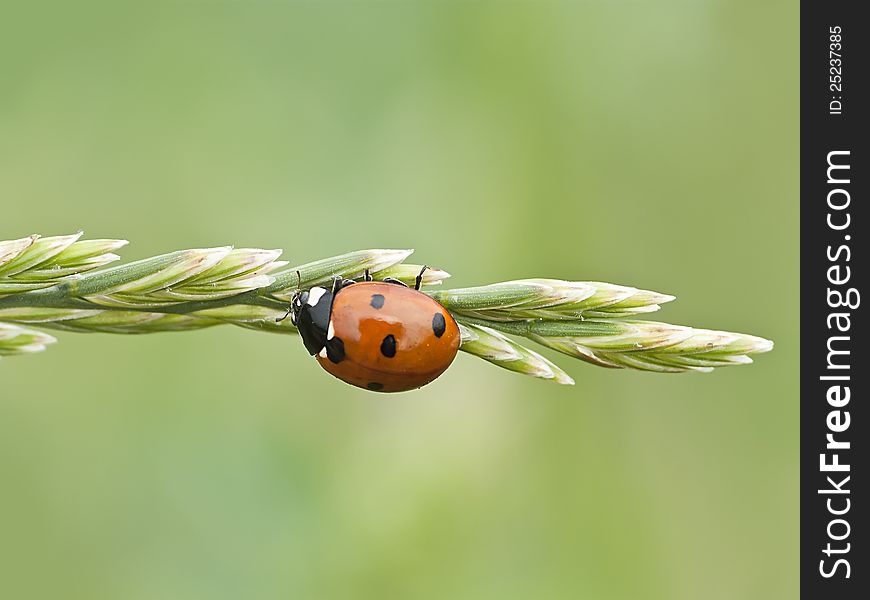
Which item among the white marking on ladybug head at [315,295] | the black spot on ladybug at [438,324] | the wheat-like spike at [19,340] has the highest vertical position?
the white marking on ladybug head at [315,295]

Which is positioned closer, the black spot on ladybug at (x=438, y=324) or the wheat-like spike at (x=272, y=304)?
the wheat-like spike at (x=272, y=304)

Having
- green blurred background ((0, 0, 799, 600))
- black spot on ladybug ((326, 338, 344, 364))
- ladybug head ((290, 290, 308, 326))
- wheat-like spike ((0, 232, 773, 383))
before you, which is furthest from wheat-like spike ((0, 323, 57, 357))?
green blurred background ((0, 0, 799, 600))

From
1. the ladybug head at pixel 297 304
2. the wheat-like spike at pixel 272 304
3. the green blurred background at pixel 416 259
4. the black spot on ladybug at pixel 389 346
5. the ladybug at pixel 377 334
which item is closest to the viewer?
the wheat-like spike at pixel 272 304

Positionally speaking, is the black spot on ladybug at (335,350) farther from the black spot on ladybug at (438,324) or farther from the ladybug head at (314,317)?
the black spot on ladybug at (438,324)

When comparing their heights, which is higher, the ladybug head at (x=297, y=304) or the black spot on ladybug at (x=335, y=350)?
the ladybug head at (x=297, y=304)

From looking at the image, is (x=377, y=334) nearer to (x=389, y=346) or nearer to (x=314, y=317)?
(x=389, y=346)

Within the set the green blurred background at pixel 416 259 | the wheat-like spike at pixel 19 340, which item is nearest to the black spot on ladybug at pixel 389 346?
the wheat-like spike at pixel 19 340

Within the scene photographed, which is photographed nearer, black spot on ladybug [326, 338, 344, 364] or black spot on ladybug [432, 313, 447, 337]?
black spot on ladybug [432, 313, 447, 337]

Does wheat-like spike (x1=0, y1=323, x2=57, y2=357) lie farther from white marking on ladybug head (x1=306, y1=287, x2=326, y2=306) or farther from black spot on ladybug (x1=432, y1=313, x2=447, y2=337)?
black spot on ladybug (x1=432, y1=313, x2=447, y2=337)
